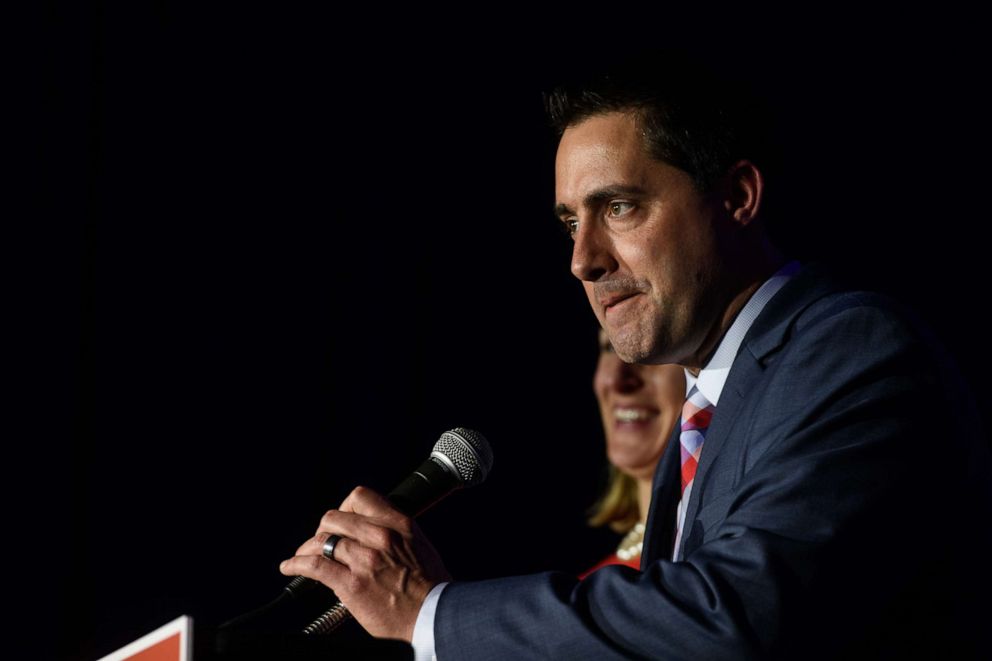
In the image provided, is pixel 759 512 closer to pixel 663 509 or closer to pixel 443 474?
pixel 443 474

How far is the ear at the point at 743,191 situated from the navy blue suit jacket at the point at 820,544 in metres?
0.40

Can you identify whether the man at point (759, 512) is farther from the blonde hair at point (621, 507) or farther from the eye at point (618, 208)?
the blonde hair at point (621, 507)

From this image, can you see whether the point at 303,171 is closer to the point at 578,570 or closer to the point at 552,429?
the point at 552,429

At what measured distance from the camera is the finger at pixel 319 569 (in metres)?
1.33

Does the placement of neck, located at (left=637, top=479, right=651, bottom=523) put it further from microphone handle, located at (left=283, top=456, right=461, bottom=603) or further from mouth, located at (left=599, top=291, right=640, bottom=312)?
microphone handle, located at (left=283, top=456, right=461, bottom=603)

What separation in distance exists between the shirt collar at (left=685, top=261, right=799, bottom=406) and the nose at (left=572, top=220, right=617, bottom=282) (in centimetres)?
23

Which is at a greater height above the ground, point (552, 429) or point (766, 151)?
point (766, 151)

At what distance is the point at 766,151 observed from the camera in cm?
192

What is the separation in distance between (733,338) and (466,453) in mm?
520

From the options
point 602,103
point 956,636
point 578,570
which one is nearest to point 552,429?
point 578,570

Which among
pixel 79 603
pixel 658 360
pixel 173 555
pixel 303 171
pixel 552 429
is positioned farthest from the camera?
pixel 552 429

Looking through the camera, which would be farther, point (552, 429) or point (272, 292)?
point (552, 429)

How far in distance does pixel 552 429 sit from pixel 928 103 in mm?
1822

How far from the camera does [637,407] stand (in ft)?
11.5
